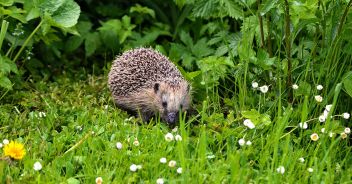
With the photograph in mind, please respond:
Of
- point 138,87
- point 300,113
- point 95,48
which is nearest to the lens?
point 300,113

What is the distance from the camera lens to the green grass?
4602mm

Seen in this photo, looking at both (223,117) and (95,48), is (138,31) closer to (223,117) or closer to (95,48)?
(95,48)

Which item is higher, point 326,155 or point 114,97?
point 326,155

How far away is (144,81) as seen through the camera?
6.55 m

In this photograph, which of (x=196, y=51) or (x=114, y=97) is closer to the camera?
(x=114, y=97)

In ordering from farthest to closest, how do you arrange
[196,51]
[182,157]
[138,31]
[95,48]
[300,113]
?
[138,31]
[95,48]
[196,51]
[300,113]
[182,157]

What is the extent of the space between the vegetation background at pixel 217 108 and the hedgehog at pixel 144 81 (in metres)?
0.19

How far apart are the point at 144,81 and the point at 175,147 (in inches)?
64.9

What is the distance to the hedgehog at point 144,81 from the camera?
20.9 feet

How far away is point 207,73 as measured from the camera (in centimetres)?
614

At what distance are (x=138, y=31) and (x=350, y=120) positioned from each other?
336cm

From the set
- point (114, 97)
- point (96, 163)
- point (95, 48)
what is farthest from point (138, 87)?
point (96, 163)

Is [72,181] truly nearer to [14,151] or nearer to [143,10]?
[14,151]

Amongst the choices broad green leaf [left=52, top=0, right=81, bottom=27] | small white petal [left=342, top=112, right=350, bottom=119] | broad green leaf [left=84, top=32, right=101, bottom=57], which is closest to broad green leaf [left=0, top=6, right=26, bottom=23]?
broad green leaf [left=52, top=0, right=81, bottom=27]
